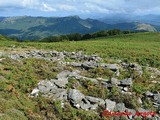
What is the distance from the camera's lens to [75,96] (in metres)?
18.1

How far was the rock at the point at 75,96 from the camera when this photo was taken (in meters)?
17.8

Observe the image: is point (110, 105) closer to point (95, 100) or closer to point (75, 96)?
point (95, 100)

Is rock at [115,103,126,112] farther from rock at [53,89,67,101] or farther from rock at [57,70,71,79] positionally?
rock at [57,70,71,79]

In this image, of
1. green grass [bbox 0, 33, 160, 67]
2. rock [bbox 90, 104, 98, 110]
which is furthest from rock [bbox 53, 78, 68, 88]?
green grass [bbox 0, 33, 160, 67]

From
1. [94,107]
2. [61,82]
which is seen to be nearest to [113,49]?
[61,82]

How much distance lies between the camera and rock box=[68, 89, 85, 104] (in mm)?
17781

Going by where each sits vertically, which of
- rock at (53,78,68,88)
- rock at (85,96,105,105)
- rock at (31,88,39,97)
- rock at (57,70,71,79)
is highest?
rock at (57,70,71,79)

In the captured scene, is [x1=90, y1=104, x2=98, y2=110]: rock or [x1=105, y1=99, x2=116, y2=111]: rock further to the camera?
[x1=105, y1=99, x2=116, y2=111]: rock

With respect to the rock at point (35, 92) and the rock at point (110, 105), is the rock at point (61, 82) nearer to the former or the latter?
the rock at point (35, 92)

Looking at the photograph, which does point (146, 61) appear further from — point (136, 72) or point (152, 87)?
point (152, 87)

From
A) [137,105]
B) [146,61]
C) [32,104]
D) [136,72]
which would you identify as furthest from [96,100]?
[146,61]

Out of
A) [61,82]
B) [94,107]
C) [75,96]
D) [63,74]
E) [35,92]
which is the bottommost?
[94,107]

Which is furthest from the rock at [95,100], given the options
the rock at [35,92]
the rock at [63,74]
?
the rock at [63,74]

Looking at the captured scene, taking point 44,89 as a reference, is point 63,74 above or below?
above
